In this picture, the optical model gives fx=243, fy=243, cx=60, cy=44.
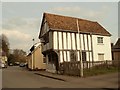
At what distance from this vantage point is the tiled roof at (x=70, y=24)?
107 ft

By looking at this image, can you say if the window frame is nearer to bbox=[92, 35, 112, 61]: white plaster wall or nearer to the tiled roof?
bbox=[92, 35, 112, 61]: white plaster wall

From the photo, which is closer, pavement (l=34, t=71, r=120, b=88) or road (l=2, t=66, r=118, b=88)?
pavement (l=34, t=71, r=120, b=88)

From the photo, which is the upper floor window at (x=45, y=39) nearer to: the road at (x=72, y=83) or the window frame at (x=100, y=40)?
the window frame at (x=100, y=40)

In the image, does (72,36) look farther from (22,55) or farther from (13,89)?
(22,55)

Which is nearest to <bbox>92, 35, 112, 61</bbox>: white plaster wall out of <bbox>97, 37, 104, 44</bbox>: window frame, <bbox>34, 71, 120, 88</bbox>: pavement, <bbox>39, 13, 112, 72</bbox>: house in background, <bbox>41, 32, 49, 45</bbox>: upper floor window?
<bbox>39, 13, 112, 72</bbox>: house in background

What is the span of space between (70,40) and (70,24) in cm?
337

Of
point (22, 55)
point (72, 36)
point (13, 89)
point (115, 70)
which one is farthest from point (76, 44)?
point (22, 55)

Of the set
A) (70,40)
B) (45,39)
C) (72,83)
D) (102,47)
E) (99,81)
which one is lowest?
(72,83)

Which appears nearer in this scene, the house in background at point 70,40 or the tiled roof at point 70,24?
the house in background at point 70,40

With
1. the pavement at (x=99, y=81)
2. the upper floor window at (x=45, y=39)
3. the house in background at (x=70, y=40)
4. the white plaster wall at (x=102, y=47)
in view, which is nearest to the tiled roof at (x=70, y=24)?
the house in background at (x=70, y=40)

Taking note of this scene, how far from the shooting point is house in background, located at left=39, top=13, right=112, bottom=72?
31.2 metres

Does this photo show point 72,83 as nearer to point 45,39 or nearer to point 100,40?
point 100,40

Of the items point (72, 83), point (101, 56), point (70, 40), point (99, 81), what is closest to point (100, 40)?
point (101, 56)

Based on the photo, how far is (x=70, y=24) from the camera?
3431cm
